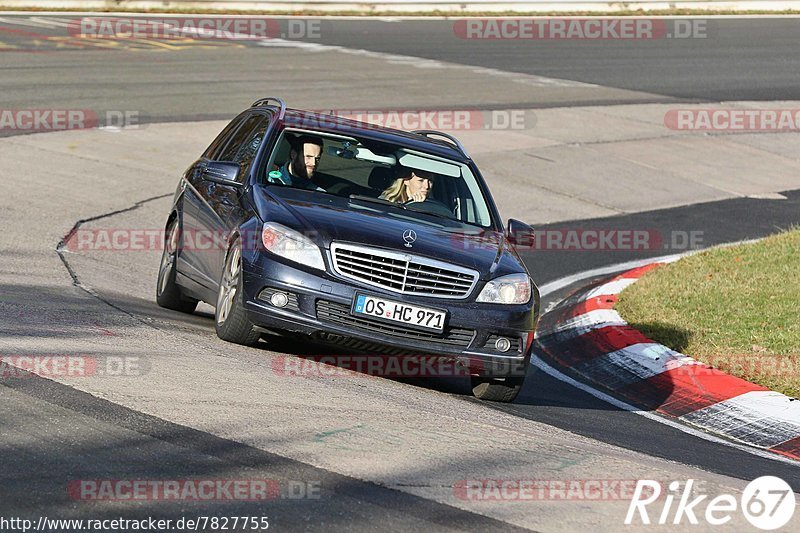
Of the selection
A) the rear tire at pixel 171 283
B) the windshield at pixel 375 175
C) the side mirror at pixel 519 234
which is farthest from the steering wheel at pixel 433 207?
the rear tire at pixel 171 283

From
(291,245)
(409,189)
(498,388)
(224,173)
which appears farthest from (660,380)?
(224,173)

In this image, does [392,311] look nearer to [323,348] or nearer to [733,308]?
[323,348]

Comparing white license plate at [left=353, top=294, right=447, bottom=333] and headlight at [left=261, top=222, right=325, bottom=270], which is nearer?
white license plate at [left=353, top=294, right=447, bottom=333]

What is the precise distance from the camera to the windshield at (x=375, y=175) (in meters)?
9.22

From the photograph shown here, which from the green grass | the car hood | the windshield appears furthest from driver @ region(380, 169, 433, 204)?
the green grass

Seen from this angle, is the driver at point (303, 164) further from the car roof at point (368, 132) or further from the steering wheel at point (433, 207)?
the steering wheel at point (433, 207)

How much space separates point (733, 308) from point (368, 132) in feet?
12.0

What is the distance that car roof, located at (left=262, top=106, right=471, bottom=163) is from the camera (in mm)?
9672

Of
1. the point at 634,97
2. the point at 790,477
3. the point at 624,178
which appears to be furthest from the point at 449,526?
the point at 634,97

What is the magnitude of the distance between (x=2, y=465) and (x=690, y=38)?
103 feet

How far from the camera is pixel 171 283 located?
399 inches

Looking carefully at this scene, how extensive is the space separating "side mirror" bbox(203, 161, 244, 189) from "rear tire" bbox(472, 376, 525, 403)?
2121 mm

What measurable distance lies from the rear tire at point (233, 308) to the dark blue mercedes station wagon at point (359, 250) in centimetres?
1

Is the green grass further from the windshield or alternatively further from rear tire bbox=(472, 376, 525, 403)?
the windshield
